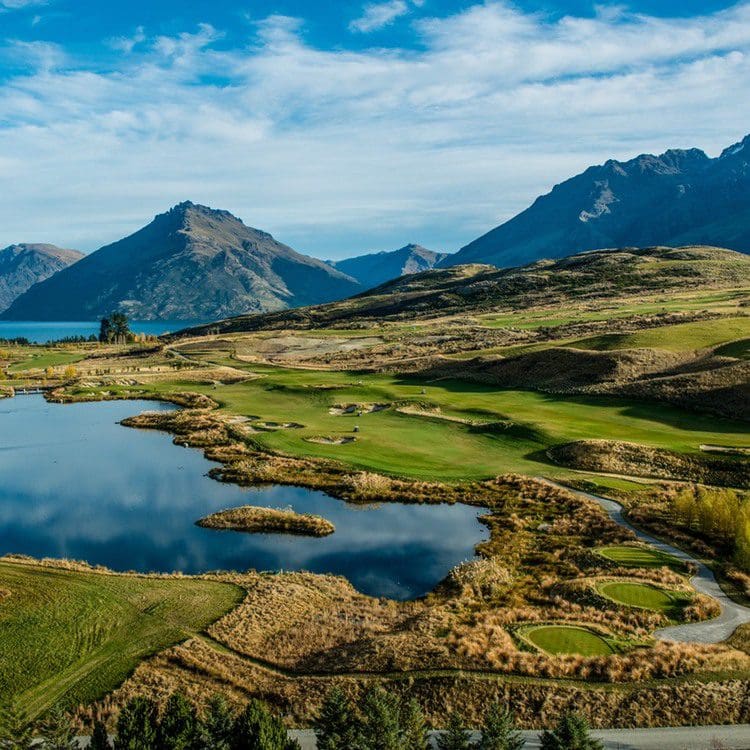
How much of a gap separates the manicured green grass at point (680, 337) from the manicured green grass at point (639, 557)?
63603 mm

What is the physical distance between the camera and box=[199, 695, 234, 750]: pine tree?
60.2ft

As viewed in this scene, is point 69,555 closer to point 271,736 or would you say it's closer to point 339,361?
point 271,736

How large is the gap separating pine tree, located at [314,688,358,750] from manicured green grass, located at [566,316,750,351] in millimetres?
87972

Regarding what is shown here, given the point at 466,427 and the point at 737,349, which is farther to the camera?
the point at 737,349

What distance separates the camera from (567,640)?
89.6ft

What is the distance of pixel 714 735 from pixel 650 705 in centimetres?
208

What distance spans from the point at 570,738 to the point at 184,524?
3459cm

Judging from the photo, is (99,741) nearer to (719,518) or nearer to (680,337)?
(719,518)

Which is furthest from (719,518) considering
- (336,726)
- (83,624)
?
(83,624)

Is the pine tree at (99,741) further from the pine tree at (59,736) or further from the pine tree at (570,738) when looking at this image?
the pine tree at (570,738)

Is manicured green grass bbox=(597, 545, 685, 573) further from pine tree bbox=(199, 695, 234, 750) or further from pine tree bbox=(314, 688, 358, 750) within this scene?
pine tree bbox=(199, 695, 234, 750)

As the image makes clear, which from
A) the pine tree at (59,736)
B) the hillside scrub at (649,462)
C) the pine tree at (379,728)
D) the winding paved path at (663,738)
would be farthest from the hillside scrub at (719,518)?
the pine tree at (59,736)

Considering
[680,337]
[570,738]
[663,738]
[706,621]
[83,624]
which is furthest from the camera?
[680,337]

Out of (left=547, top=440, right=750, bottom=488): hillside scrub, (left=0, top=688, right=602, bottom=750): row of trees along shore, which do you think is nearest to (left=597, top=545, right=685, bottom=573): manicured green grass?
(left=547, top=440, right=750, bottom=488): hillside scrub
